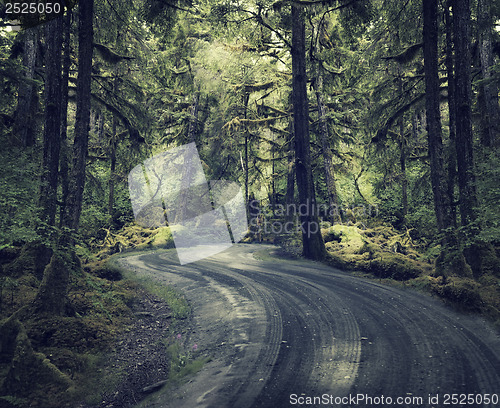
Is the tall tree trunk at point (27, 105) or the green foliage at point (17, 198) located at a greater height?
the tall tree trunk at point (27, 105)

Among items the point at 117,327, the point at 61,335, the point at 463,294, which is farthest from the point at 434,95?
the point at 61,335

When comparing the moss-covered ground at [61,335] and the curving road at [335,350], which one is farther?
the moss-covered ground at [61,335]

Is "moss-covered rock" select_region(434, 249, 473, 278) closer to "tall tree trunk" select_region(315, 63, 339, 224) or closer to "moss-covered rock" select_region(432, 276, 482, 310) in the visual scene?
"moss-covered rock" select_region(432, 276, 482, 310)

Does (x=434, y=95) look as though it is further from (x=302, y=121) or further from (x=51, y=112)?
(x=51, y=112)

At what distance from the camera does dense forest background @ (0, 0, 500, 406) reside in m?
8.16

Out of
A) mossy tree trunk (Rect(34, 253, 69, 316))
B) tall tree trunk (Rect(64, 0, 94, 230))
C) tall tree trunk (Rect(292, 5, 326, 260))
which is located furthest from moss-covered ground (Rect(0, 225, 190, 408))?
tall tree trunk (Rect(292, 5, 326, 260))

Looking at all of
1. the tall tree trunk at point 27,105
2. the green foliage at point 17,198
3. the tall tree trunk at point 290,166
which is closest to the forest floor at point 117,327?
the green foliage at point 17,198

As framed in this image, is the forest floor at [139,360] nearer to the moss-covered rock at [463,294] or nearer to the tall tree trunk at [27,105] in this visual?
the moss-covered rock at [463,294]

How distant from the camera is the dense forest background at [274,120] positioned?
8156 millimetres

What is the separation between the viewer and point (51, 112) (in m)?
8.94

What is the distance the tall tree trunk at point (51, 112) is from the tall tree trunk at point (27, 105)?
9.45 ft

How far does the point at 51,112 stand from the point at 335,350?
834 centimetres

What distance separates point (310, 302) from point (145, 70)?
992 cm

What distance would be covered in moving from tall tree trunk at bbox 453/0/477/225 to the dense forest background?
0.04 meters
